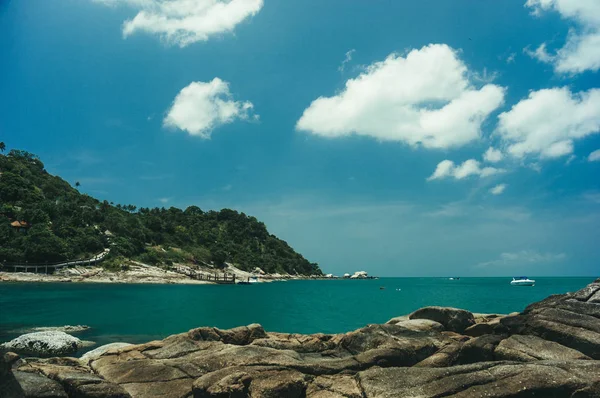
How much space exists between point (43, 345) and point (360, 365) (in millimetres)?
24940

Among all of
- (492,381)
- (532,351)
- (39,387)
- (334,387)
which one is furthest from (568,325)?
(39,387)

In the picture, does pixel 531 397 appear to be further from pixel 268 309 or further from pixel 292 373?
pixel 268 309

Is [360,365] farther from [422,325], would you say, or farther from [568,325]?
[568,325]

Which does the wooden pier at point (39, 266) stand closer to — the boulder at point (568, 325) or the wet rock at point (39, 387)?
the wet rock at point (39, 387)

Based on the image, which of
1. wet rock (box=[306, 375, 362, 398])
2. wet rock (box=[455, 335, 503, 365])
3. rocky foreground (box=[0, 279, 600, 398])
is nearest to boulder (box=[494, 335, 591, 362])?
rocky foreground (box=[0, 279, 600, 398])

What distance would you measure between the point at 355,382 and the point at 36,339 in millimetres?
26391

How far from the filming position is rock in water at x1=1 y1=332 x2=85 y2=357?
28.7 m

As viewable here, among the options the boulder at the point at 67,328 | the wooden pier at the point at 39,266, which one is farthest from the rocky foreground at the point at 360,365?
the wooden pier at the point at 39,266

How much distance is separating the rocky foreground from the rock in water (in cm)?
1192

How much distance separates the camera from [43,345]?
29.3 metres

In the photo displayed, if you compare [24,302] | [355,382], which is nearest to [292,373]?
[355,382]

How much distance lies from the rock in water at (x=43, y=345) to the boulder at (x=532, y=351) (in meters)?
29.4

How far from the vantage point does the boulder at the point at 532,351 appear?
16.6 metres

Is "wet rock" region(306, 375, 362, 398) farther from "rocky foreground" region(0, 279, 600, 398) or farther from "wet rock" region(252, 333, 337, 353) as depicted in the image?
"wet rock" region(252, 333, 337, 353)
